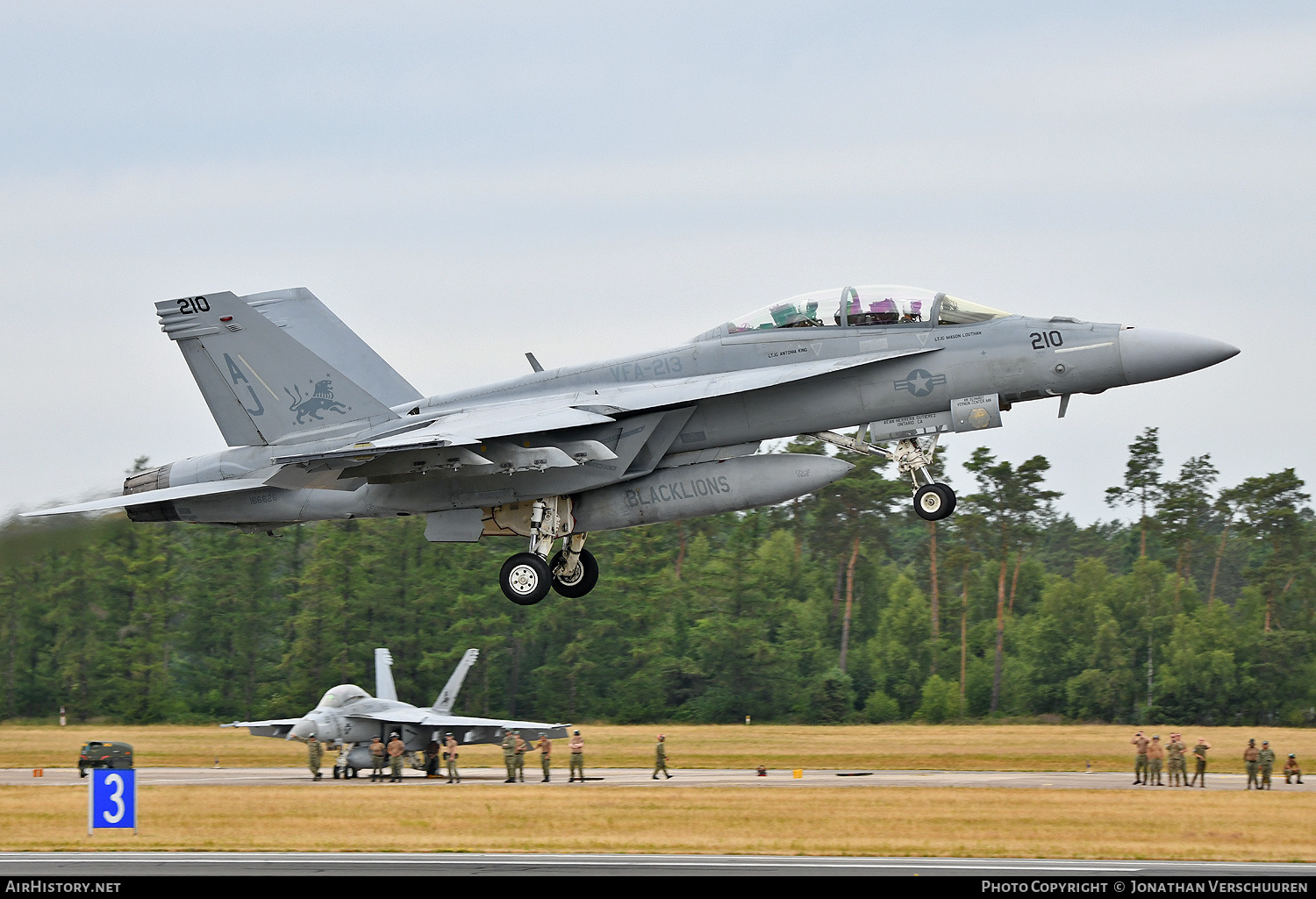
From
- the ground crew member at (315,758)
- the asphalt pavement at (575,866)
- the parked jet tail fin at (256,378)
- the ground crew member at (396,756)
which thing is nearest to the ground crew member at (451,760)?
the ground crew member at (396,756)

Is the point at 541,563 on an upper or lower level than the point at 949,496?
lower

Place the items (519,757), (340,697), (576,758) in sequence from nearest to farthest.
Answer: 1. (519,757)
2. (576,758)
3. (340,697)

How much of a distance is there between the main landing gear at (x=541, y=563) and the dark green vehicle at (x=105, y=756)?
23860 mm

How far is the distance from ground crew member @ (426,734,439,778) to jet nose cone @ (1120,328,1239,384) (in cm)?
2533

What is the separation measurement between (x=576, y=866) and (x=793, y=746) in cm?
2831

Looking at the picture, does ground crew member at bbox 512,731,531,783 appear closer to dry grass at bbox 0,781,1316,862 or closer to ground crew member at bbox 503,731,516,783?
ground crew member at bbox 503,731,516,783

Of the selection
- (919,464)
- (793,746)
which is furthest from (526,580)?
(793,746)

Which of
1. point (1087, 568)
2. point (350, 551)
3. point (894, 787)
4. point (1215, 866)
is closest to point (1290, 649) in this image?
point (1087, 568)

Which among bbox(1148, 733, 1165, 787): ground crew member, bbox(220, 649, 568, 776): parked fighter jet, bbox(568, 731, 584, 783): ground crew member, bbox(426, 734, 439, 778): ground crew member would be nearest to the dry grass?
bbox(1148, 733, 1165, 787): ground crew member

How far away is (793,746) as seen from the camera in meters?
49.7

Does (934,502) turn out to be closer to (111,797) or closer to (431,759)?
(111,797)

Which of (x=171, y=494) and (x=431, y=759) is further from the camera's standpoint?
(x=431, y=759)
